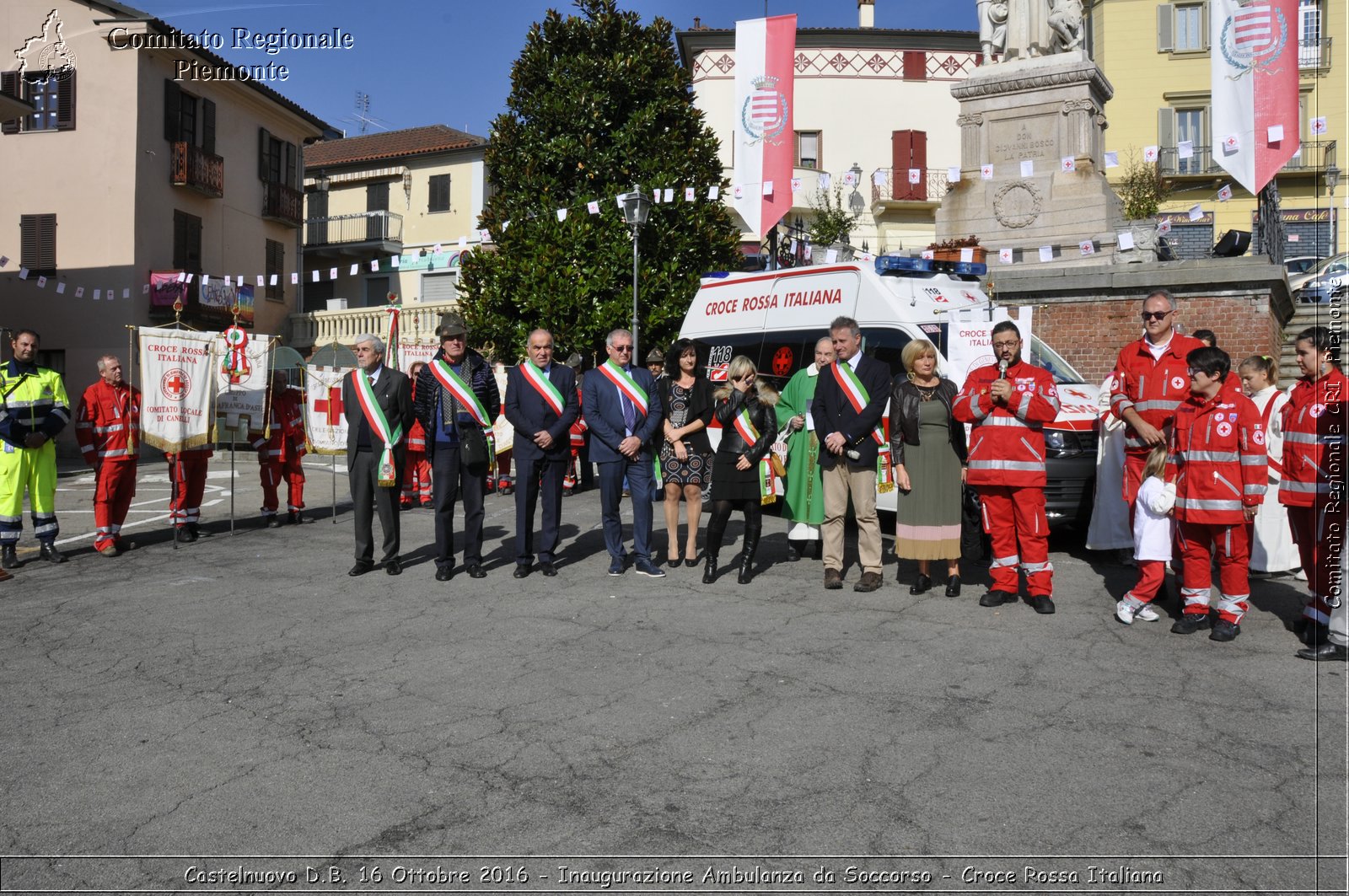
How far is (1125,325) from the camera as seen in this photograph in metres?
14.8

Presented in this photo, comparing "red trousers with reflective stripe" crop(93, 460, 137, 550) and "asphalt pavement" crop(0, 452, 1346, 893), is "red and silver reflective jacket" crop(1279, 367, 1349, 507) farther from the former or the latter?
"red trousers with reflective stripe" crop(93, 460, 137, 550)

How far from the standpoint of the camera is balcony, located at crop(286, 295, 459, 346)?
31.1m

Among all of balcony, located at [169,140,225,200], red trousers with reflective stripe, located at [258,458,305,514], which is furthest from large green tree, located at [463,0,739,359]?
balcony, located at [169,140,225,200]

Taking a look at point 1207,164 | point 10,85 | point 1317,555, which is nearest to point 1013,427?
point 1317,555

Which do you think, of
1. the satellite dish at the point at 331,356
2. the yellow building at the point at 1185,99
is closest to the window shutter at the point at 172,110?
the satellite dish at the point at 331,356

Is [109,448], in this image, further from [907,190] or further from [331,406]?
[907,190]

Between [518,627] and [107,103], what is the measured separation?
84.8 feet

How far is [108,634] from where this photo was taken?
→ 22.2 feet

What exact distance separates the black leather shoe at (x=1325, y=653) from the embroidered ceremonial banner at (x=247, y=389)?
32.3 ft

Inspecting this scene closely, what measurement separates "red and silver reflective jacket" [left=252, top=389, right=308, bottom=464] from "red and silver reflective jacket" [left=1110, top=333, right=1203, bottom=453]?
910 centimetres

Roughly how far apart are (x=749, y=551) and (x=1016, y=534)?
2077mm

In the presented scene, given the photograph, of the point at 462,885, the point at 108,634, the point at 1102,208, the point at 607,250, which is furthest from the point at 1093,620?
the point at 607,250

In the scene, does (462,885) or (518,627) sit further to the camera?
(518,627)

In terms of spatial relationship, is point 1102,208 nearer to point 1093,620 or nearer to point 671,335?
point 671,335
